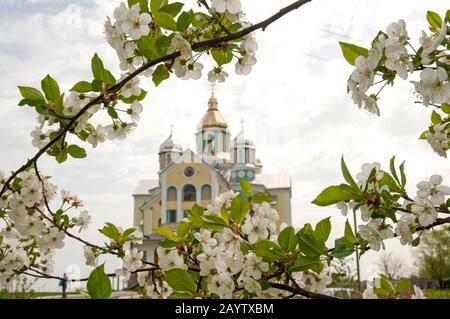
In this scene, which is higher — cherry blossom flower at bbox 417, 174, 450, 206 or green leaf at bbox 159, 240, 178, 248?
cherry blossom flower at bbox 417, 174, 450, 206

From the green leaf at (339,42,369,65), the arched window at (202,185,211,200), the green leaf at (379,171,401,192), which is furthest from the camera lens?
the arched window at (202,185,211,200)

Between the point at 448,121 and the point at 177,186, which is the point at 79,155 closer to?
the point at 448,121

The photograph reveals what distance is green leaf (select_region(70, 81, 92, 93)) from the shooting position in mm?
1282

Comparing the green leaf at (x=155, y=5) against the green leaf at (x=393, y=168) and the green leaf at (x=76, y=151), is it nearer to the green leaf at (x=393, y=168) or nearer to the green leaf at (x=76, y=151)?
the green leaf at (x=76, y=151)

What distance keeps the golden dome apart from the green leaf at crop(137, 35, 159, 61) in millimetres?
23387

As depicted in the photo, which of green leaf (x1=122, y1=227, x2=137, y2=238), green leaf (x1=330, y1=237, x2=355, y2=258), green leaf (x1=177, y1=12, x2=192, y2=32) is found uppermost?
green leaf (x1=177, y1=12, x2=192, y2=32)

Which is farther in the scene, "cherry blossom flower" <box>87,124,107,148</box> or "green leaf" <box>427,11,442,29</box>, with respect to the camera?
"cherry blossom flower" <box>87,124,107,148</box>

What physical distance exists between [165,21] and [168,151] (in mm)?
23232

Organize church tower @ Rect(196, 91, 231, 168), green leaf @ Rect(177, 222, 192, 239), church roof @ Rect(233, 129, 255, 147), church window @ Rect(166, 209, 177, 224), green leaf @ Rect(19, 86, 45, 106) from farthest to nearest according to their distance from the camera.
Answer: church roof @ Rect(233, 129, 255, 147), church tower @ Rect(196, 91, 231, 168), church window @ Rect(166, 209, 177, 224), green leaf @ Rect(177, 222, 192, 239), green leaf @ Rect(19, 86, 45, 106)

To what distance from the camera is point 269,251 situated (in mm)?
1231

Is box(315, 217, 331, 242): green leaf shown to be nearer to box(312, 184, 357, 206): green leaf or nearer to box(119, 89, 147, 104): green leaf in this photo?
box(312, 184, 357, 206): green leaf

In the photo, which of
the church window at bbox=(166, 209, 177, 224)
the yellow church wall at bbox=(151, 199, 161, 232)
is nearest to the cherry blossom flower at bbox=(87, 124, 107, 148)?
the church window at bbox=(166, 209, 177, 224)
